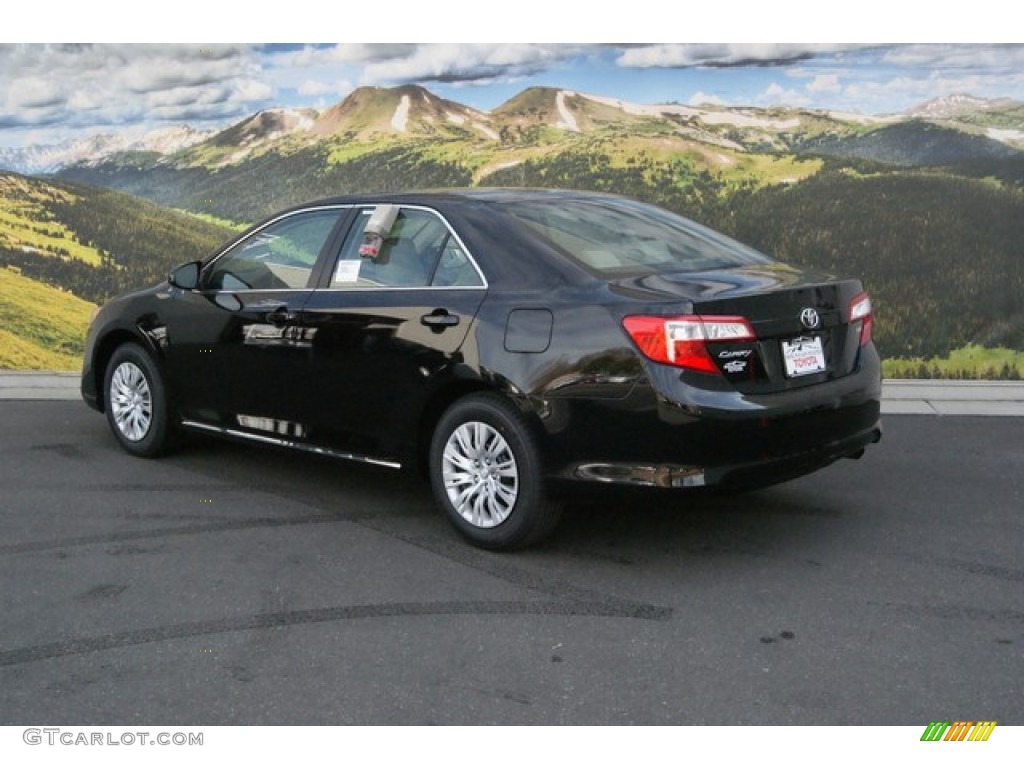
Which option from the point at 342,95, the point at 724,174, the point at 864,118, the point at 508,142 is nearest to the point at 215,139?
the point at 342,95

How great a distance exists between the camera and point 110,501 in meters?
6.04

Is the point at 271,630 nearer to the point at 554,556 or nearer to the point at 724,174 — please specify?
the point at 554,556

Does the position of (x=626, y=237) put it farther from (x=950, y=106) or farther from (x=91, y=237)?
(x=91, y=237)

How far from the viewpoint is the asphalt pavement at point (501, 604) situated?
364 centimetres

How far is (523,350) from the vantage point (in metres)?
4.87

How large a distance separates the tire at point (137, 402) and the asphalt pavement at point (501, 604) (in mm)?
308

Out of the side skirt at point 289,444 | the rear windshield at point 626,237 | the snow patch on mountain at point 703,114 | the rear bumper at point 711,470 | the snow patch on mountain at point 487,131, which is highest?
the snow patch on mountain at point 703,114

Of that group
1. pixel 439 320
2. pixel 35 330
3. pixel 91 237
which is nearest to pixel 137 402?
pixel 439 320

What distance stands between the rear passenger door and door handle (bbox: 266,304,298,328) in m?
0.13

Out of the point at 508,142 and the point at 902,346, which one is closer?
the point at 902,346

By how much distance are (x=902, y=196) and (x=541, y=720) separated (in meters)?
8.42

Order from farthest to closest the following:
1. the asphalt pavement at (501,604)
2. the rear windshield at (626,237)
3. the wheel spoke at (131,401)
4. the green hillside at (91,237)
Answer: the green hillside at (91,237) < the wheel spoke at (131,401) < the rear windshield at (626,237) < the asphalt pavement at (501,604)

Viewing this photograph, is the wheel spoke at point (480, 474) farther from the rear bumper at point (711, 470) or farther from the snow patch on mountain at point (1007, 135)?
the snow patch on mountain at point (1007, 135)
